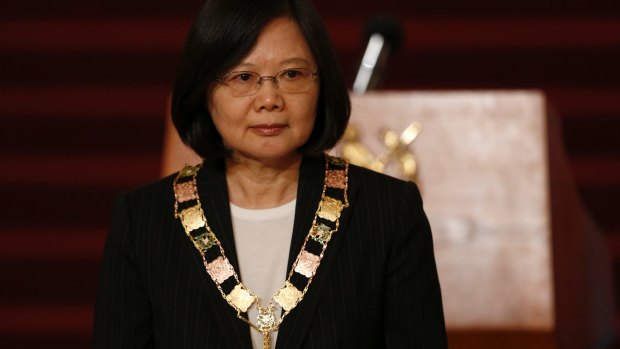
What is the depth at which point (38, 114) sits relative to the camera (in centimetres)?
330

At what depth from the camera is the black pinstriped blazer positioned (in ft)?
4.25

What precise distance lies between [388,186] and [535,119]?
23.2 inches

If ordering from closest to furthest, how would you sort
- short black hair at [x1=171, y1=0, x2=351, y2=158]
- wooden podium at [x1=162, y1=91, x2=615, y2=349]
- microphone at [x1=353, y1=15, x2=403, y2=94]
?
1. short black hair at [x1=171, y1=0, x2=351, y2=158]
2. wooden podium at [x1=162, y1=91, x2=615, y2=349]
3. microphone at [x1=353, y1=15, x2=403, y2=94]

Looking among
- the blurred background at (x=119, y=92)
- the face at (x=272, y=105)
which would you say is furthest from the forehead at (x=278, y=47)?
the blurred background at (x=119, y=92)

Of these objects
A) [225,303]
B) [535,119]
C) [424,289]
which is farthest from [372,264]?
[535,119]

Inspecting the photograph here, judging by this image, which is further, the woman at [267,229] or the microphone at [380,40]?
the microphone at [380,40]

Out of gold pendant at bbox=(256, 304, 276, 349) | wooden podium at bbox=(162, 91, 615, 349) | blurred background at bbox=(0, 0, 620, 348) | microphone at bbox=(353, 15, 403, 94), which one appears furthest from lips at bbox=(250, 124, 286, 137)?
blurred background at bbox=(0, 0, 620, 348)

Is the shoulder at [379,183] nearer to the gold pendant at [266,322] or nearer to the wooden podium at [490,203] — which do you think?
the gold pendant at [266,322]

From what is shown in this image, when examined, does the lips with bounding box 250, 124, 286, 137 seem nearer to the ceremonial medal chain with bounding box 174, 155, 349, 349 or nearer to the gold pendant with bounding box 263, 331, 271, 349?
the ceremonial medal chain with bounding box 174, 155, 349, 349

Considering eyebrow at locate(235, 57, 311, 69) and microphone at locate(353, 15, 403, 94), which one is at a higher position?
microphone at locate(353, 15, 403, 94)

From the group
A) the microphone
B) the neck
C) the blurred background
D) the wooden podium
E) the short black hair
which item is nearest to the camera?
the short black hair

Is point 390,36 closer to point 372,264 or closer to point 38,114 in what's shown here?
point 372,264

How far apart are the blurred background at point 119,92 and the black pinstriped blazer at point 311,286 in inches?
72.9

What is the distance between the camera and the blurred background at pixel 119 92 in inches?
125
